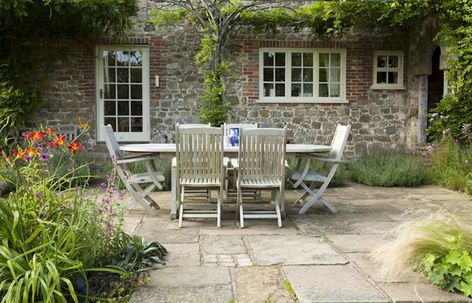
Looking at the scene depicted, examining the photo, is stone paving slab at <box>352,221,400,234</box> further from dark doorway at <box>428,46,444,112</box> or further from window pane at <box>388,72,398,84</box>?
dark doorway at <box>428,46,444,112</box>

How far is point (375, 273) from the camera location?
10.5 feet

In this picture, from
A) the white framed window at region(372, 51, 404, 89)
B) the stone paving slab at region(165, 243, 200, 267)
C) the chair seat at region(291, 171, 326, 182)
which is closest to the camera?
the stone paving slab at region(165, 243, 200, 267)

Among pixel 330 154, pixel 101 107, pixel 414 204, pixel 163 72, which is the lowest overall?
pixel 414 204

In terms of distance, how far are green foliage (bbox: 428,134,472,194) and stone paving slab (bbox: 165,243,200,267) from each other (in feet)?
15.8

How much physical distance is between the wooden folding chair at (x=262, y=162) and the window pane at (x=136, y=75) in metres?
5.58

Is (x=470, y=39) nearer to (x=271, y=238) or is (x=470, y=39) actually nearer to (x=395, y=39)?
(x=395, y=39)

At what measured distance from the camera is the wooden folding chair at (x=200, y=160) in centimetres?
465

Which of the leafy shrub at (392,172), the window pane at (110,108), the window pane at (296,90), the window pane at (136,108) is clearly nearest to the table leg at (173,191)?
the leafy shrub at (392,172)

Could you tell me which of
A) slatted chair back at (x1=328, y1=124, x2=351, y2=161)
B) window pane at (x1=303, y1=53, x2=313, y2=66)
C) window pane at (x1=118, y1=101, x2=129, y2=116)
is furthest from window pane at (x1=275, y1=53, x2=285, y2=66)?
slatted chair back at (x1=328, y1=124, x2=351, y2=161)

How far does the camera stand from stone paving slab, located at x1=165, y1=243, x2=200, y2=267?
3.46m

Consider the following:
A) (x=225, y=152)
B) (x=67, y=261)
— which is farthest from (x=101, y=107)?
(x=67, y=261)

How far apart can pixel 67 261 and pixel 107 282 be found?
0.43 meters

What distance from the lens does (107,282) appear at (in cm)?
293

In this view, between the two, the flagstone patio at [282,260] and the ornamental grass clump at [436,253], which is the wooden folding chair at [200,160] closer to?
Result: the flagstone patio at [282,260]
